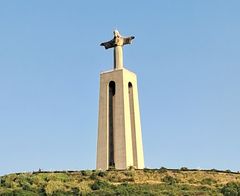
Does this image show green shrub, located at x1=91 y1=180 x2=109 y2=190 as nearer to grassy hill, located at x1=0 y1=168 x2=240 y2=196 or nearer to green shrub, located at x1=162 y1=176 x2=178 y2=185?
grassy hill, located at x1=0 y1=168 x2=240 y2=196

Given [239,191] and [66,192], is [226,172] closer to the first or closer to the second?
[239,191]

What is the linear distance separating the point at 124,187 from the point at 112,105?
11.6 meters

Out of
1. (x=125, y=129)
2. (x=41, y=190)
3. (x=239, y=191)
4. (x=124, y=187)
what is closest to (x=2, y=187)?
(x=41, y=190)

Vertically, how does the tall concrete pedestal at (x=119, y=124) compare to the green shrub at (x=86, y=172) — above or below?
above

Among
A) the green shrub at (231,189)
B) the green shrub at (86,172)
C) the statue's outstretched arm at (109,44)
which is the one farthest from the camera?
the statue's outstretched arm at (109,44)

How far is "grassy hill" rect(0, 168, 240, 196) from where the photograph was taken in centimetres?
3450

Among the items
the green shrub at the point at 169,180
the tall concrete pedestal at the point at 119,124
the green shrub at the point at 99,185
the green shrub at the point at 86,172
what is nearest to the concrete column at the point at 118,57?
the tall concrete pedestal at the point at 119,124

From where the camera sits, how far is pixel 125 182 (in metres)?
36.8

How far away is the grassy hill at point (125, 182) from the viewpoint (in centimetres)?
3450

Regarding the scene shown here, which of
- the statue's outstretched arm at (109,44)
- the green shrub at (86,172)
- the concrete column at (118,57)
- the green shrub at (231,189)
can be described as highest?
the statue's outstretched arm at (109,44)

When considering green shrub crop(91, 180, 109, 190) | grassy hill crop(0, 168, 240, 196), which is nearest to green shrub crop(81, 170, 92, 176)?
grassy hill crop(0, 168, 240, 196)

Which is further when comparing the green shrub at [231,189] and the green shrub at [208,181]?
the green shrub at [208,181]

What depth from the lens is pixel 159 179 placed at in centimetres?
3788

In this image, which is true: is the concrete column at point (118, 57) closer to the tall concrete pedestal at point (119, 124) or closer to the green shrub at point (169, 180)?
the tall concrete pedestal at point (119, 124)
